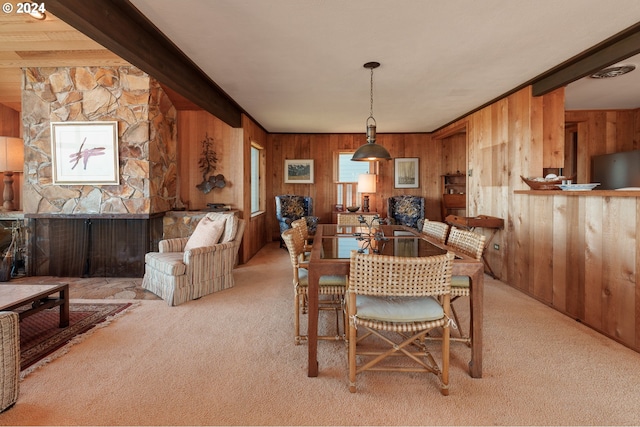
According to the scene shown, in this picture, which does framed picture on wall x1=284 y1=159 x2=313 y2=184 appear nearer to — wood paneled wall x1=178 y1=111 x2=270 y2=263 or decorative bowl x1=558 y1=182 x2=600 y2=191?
wood paneled wall x1=178 y1=111 x2=270 y2=263

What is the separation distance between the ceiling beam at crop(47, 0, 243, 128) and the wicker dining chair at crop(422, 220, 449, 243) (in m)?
2.80

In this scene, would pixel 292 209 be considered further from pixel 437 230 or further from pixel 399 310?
pixel 399 310

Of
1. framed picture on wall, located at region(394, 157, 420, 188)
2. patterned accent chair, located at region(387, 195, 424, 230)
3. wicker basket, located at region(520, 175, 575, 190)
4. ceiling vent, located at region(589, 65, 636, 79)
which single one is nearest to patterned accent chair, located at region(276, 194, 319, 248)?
patterned accent chair, located at region(387, 195, 424, 230)

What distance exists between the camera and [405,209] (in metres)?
6.56

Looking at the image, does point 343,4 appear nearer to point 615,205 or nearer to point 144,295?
point 615,205

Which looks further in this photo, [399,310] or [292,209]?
[292,209]

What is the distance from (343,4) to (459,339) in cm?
254

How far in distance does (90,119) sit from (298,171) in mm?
3843

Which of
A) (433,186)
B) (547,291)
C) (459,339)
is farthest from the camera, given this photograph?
(433,186)

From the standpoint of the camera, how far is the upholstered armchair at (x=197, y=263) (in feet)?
10.9

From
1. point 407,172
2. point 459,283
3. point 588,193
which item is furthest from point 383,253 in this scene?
point 407,172

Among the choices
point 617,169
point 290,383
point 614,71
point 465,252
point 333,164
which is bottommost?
point 290,383

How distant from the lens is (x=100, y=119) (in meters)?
4.23

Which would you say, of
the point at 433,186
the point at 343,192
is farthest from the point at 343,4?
the point at 433,186
